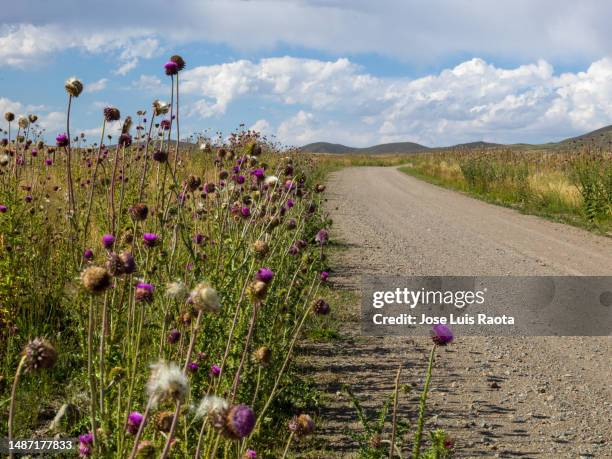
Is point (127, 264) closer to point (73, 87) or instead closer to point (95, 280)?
point (95, 280)

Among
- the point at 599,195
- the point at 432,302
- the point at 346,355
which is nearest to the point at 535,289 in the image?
the point at 432,302

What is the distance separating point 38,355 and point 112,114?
218 cm

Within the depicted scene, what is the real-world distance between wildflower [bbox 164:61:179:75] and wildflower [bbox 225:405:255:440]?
2550 millimetres

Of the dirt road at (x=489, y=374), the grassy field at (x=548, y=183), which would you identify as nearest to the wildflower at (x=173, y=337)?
the dirt road at (x=489, y=374)

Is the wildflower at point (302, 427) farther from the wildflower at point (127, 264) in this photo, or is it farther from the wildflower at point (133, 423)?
the wildflower at point (127, 264)

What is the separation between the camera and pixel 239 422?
158 cm

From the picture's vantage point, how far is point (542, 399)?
13.6ft

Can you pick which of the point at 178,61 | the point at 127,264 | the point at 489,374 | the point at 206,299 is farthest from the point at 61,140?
the point at 489,374

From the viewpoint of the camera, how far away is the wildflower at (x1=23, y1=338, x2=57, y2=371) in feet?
5.40

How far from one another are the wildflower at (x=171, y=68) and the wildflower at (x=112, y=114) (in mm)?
383

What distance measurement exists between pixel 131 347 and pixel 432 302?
4.37 meters

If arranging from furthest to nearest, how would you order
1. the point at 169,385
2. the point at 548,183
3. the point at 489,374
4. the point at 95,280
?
the point at 548,183 < the point at 489,374 < the point at 95,280 < the point at 169,385

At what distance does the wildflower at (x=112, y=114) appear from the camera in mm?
3512

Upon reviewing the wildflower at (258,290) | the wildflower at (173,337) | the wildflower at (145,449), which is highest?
the wildflower at (258,290)
